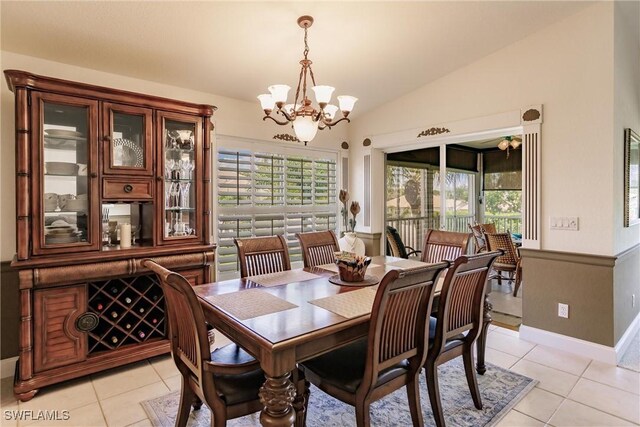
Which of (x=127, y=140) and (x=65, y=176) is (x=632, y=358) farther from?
(x=65, y=176)

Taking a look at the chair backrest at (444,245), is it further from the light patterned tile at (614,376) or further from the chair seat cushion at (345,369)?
the chair seat cushion at (345,369)

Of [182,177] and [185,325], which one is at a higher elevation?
[182,177]

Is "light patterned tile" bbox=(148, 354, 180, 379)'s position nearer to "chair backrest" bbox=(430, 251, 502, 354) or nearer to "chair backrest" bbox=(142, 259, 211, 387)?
"chair backrest" bbox=(142, 259, 211, 387)

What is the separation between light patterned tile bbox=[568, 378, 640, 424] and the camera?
7.18 ft

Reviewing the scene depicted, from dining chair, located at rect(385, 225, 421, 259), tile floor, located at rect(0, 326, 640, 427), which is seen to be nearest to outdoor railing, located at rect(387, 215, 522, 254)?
dining chair, located at rect(385, 225, 421, 259)

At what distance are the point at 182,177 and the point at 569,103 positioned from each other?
345cm

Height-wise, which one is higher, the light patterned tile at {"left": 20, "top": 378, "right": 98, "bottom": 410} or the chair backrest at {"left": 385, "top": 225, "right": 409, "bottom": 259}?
the chair backrest at {"left": 385, "top": 225, "right": 409, "bottom": 259}

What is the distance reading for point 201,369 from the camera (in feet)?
5.01

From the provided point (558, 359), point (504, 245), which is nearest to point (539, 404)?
point (558, 359)

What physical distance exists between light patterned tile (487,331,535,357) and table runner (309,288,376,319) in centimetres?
182

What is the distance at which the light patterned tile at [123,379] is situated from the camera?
2.47 metres

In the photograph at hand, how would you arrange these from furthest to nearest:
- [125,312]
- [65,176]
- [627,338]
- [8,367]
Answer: [627,338] < [125,312] < [8,367] < [65,176]

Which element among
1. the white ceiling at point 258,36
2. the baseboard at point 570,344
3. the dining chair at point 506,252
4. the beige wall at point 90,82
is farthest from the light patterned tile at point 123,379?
the dining chair at point 506,252

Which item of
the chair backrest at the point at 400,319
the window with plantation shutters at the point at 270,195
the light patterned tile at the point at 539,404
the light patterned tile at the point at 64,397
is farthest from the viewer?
the window with plantation shutters at the point at 270,195
